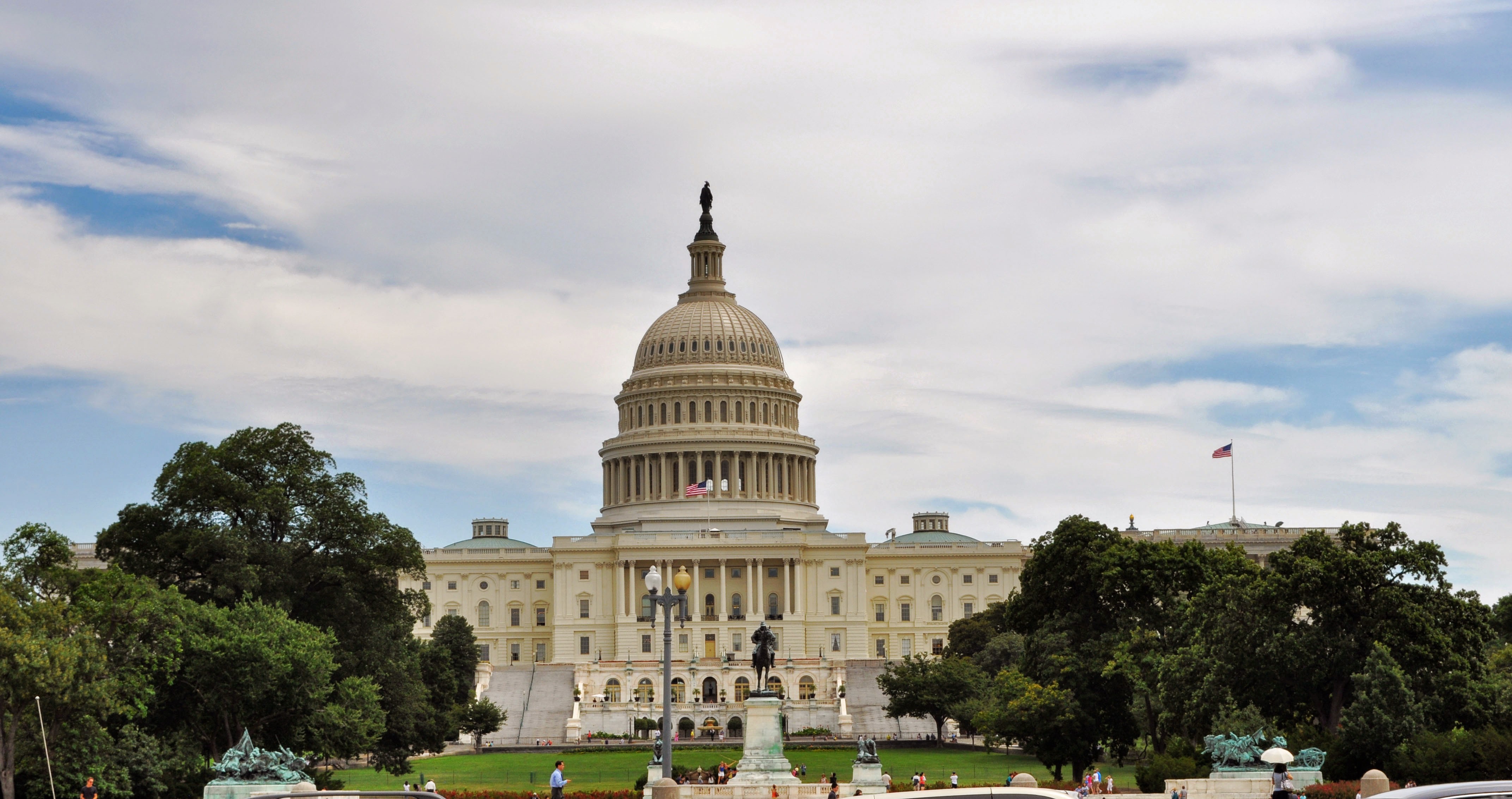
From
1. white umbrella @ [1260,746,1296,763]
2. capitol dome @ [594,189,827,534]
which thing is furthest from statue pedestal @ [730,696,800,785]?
capitol dome @ [594,189,827,534]

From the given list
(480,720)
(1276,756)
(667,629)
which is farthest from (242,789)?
(480,720)

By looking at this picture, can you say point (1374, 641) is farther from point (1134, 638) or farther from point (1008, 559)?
point (1008, 559)

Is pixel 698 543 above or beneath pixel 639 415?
beneath

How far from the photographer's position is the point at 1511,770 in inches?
1649

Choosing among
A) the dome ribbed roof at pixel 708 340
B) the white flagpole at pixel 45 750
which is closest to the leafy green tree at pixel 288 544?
the white flagpole at pixel 45 750

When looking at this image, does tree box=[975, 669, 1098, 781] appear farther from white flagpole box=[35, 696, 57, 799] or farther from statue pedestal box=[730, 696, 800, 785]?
white flagpole box=[35, 696, 57, 799]

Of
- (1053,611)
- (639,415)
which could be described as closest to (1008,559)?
(639,415)

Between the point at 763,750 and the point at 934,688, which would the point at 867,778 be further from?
the point at 934,688

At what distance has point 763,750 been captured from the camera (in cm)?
4784

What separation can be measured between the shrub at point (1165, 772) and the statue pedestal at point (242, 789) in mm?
23765

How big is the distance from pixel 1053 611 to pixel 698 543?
70.9m

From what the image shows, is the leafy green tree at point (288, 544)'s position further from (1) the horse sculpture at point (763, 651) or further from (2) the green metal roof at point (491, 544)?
(2) the green metal roof at point (491, 544)

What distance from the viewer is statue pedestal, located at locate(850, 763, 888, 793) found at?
1859 inches

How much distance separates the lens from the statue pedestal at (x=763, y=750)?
47219mm
